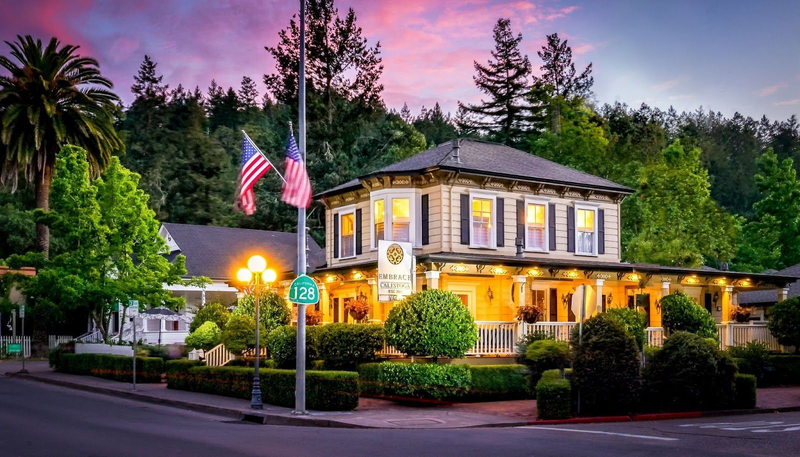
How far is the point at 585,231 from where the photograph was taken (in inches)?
1431

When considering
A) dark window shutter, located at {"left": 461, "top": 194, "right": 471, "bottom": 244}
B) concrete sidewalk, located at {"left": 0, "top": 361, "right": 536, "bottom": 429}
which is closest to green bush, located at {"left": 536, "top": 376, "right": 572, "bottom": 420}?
concrete sidewalk, located at {"left": 0, "top": 361, "right": 536, "bottom": 429}

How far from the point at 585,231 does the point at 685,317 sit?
522cm

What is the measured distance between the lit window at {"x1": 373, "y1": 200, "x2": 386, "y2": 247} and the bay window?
807 cm

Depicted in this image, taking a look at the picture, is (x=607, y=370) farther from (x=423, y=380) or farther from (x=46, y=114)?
(x=46, y=114)

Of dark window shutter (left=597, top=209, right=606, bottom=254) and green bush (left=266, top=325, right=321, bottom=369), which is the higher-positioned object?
dark window shutter (left=597, top=209, right=606, bottom=254)

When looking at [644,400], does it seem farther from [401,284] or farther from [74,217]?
[74,217]

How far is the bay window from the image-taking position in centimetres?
3616

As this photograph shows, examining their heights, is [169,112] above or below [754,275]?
above

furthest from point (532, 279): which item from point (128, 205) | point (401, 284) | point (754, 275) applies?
point (128, 205)

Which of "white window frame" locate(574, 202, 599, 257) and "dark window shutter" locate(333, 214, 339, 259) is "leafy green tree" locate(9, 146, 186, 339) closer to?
"dark window shutter" locate(333, 214, 339, 259)

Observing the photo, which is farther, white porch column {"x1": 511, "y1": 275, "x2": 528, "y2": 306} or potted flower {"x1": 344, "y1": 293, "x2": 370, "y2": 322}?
potted flower {"x1": 344, "y1": 293, "x2": 370, "y2": 322}

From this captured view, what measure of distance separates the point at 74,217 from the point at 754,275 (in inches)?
1202

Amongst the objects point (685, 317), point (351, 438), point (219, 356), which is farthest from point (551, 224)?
point (351, 438)

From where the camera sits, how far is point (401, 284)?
28.1m
